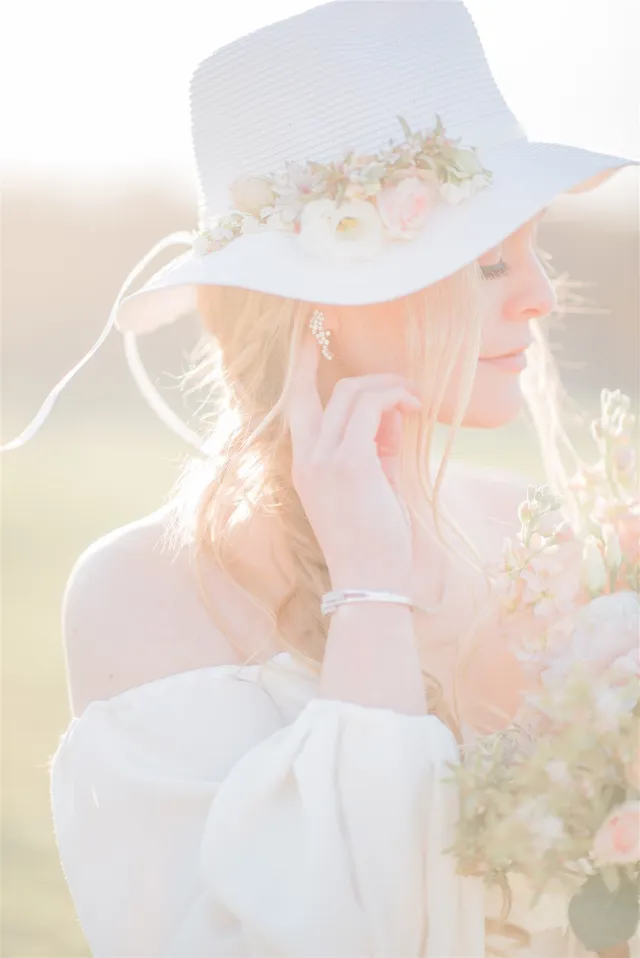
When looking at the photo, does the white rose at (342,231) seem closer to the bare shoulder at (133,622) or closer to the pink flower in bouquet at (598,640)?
the bare shoulder at (133,622)

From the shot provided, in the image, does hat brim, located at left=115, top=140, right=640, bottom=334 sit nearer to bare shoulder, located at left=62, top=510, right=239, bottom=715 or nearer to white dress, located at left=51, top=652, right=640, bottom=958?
bare shoulder, located at left=62, top=510, right=239, bottom=715

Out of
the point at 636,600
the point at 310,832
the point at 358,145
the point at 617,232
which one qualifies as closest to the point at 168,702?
the point at 310,832

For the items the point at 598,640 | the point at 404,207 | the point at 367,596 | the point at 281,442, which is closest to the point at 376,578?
the point at 367,596

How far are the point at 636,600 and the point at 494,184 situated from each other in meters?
0.91

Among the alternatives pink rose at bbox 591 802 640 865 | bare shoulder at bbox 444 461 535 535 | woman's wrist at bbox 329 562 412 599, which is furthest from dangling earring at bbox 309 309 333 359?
pink rose at bbox 591 802 640 865

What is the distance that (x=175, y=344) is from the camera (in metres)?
26.2

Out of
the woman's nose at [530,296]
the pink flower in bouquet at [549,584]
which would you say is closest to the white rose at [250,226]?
the woman's nose at [530,296]

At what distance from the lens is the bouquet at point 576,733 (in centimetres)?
193

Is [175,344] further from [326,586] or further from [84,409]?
[326,586]

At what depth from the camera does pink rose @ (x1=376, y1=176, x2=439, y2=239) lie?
2449mm

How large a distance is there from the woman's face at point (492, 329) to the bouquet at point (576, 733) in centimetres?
29

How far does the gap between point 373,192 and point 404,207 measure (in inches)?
3.1

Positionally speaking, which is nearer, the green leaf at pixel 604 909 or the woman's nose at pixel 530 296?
the green leaf at pixel 604 909

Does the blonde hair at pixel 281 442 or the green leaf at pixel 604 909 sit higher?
the blonde hair at pixel 281 442
